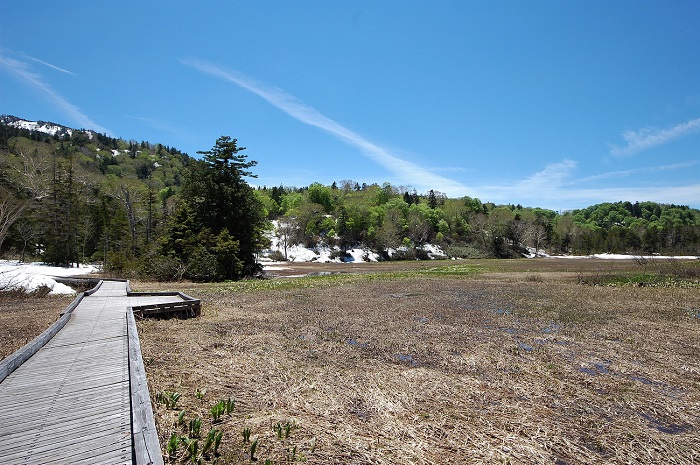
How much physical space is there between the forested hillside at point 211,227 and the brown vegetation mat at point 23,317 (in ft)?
32.2

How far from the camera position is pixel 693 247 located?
100938 mm

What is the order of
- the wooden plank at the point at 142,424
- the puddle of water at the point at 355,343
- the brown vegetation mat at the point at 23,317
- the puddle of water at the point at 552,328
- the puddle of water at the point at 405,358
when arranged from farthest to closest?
the puddle of water at the point at 552,328
the puddle of water at the point at 355,343
the brown vegetation mat at the point at 23,317
the puddle of water at the point at 405,358
the wooden plank at the point at 142,424

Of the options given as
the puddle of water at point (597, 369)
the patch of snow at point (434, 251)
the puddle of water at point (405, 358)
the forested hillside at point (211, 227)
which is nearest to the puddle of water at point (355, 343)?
the puddle of water at point (405, 358)

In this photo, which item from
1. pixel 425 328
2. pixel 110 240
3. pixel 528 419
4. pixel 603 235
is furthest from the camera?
pixel 603 235

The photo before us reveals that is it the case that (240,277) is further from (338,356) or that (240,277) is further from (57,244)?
(338,356)

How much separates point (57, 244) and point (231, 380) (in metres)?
53.5

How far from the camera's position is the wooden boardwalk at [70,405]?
15.4 feet

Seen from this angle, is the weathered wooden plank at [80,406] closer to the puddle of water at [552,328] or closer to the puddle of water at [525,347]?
the puddle of water at [525,347]

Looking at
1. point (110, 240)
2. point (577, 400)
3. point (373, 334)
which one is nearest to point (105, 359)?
point (373, 334)

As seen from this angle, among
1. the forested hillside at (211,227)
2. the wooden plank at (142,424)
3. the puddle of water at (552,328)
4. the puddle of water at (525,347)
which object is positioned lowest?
the puddle of water at (552,328)

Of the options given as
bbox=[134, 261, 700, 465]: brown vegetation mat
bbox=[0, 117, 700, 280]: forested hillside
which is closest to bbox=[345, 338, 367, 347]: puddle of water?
bbox=[134, 261, 700, 465]: brown vegetation mat

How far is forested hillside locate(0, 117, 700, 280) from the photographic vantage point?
3783cm

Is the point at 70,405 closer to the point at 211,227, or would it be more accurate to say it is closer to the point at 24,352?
the point at 24,352

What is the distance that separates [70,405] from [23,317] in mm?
13715
